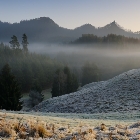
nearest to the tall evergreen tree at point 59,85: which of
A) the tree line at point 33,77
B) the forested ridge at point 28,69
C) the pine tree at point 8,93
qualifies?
the tree line at point 33,77

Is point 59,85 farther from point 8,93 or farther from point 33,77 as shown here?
point 8,93

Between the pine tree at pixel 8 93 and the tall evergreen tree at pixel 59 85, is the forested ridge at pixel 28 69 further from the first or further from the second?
the pine tree at pixel 8 93

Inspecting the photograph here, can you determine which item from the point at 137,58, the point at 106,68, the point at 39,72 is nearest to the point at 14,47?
the point at 39,72

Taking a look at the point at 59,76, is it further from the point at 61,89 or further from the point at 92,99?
the point at 92,99

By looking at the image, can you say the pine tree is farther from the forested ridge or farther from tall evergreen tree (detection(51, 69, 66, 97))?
the forested ridge

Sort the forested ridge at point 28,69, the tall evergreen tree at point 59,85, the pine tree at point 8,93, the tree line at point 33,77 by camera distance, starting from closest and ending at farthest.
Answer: the pine tree at point 8,93, the tree line at point 33,77, the tall evergreen tree at point 59,85, the forested ridge at point 28,69

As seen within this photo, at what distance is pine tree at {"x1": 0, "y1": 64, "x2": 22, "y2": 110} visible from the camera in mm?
40438

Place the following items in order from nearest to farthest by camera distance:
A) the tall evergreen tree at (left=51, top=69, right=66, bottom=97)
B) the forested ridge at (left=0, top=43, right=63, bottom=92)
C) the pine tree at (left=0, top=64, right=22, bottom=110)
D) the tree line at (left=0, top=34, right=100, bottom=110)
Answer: the pine tree at (left=0, top=64, right=22, bottom=110)
the tree line at (left=0, top=34, right=100, bottom=110)
the tall evergreen tree at (left=51, top=69, right=66, bottom=97)
the forested ridge at (left=0, top=43, right=63, bottom=92)

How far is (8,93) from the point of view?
41031 mm

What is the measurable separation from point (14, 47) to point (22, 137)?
15207 cm

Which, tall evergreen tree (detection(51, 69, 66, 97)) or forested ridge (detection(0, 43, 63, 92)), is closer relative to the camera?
tall evergreen tree (detection(51, 69, 66, 97))

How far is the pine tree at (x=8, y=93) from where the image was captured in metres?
40.4

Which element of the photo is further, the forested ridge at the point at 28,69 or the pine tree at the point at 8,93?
the forested ridge at the point at 28,69

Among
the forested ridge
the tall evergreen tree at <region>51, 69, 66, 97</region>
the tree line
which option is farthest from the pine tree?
the forested ridge
